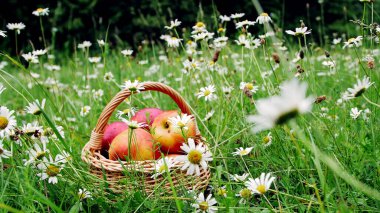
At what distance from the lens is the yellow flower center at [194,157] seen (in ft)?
3.05

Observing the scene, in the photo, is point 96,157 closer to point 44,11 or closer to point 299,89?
point 44,11

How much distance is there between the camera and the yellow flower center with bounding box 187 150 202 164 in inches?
36.6

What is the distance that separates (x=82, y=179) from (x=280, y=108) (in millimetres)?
684

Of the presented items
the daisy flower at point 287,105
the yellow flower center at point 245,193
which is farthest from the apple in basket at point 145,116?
the daisy flower at point 287,105

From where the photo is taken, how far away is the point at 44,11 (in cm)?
165

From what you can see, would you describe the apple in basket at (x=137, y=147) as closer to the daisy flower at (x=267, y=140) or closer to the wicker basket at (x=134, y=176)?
the wicker basket at (x=134, y=176)

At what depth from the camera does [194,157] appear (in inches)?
36.6

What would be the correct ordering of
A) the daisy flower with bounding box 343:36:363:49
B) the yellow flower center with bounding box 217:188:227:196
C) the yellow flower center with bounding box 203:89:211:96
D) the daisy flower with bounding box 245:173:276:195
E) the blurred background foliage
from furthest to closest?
the blurred background foliage, the yellow flower center with bounding box 203:89:211:96, the daisy flower with bounding box 343:36:363:49, the yellow flower center with bounding box 217:188:227:196, the daisy flower with bounding box 245:173:276:195

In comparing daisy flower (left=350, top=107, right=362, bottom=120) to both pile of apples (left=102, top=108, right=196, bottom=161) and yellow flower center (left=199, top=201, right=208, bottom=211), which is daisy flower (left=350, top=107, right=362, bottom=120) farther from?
yellow flower center (left=199, top=201, right=208, bottom=211)

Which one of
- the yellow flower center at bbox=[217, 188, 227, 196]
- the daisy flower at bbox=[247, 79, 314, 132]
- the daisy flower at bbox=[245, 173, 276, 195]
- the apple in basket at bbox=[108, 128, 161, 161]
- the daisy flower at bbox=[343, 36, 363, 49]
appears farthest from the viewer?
the daisy flower at bbox=[343, 36, 363, 49]

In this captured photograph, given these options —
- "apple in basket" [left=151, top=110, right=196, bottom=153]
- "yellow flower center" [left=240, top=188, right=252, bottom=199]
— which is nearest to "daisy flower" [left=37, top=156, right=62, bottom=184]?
"apple in basket" [left=151, top=110, right=196, bottom=153]

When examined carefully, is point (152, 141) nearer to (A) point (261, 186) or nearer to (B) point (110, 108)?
(B) point (110, 108)

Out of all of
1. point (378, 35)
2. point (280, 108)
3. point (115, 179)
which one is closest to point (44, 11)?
point (115, 179)

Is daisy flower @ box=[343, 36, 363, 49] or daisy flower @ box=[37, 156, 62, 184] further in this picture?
daisy flower @ box=[343, 36, 363, 49]
